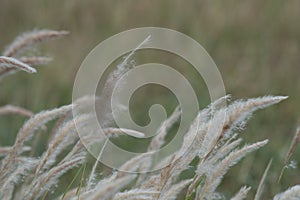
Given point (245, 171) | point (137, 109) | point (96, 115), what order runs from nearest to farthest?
point (96, 115) < point (245, 171) < point (137, 109)

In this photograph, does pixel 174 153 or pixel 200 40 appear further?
pixel 200 40

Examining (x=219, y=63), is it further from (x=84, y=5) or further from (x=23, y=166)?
(x=23, y=166)

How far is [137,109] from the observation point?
508 cm

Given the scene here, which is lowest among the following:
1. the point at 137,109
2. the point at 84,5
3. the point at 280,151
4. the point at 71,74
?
the point at 280,151

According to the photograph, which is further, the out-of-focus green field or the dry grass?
the out-of-focus green field

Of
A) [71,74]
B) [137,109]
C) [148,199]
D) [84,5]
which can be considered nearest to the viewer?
[148,199]

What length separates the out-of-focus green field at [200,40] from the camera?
4.97 metres

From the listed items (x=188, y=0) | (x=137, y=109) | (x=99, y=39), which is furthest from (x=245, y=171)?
(x=188, y=0)

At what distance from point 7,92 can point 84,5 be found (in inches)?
56.6

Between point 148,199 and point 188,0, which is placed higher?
point 188,0

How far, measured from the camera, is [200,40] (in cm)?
583

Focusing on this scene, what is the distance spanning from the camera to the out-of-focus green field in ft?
16.3

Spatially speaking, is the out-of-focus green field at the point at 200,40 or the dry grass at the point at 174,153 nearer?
the dry grass at the point at 174,153

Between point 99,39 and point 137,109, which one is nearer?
point 137,109
